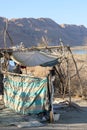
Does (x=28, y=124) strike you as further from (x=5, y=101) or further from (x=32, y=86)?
(x=5, y=101)

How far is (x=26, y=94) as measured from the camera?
60.2 feet

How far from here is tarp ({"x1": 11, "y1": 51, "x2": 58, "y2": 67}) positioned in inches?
752

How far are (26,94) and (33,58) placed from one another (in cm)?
215

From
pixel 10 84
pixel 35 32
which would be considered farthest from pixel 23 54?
pixel 35 32

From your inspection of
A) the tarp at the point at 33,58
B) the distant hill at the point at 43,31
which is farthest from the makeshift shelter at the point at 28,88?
the distant hill at the point at 43,31

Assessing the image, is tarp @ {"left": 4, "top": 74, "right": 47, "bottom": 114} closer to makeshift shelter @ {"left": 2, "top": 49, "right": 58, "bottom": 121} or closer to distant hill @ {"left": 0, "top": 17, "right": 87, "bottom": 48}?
makeshift shelter @ {"left": 2, "top": 49, "right": 58, "bottom": 121}

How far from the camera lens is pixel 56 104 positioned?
21.1 metres

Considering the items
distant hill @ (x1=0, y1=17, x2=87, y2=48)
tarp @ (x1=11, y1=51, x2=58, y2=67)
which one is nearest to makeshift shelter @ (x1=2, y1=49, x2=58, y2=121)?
tarp @ (x1=11, y1=51, x2=58, y2=67)

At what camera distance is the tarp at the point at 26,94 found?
57.9 ft

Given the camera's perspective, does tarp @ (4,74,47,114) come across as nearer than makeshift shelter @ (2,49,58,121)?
No

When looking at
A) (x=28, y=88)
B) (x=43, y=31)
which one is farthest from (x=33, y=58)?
(x=43, y=31)

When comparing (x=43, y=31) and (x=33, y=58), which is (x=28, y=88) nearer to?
(x=33, y=58)

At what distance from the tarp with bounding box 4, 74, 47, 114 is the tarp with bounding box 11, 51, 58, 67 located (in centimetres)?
Answer: 83

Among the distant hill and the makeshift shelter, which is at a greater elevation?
the distant hill
